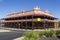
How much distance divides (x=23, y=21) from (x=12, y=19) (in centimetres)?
977

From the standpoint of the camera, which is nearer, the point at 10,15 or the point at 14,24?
the point at 14,24

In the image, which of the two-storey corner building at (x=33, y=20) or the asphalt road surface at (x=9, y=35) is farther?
the two-storey corner building at (x=33, y=20)

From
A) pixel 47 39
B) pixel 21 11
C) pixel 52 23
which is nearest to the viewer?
pixel 47 39

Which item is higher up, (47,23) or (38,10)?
(38,10)

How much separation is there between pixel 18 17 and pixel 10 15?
9.53m

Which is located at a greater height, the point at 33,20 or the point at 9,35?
the point at 33,20

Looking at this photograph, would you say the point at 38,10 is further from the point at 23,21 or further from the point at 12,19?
the point at 12,19

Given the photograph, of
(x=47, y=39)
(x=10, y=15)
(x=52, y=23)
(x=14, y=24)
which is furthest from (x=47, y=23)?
(x=47, y=39)

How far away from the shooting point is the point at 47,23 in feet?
210

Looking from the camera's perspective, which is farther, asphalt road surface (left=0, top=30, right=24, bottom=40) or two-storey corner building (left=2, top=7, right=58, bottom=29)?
two-storey corner building (left=2, top=7, right=58, bottom=29)

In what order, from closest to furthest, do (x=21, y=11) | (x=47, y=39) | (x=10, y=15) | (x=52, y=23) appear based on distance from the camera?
(x=47, y=39)
(x=52, y=23)
(x=21, y=11)
(x=10, y=15)

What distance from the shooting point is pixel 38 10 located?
65812 mm

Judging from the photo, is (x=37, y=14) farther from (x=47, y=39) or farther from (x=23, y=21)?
(x=47, y=39)

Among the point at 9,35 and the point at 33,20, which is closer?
the point at 9,35
